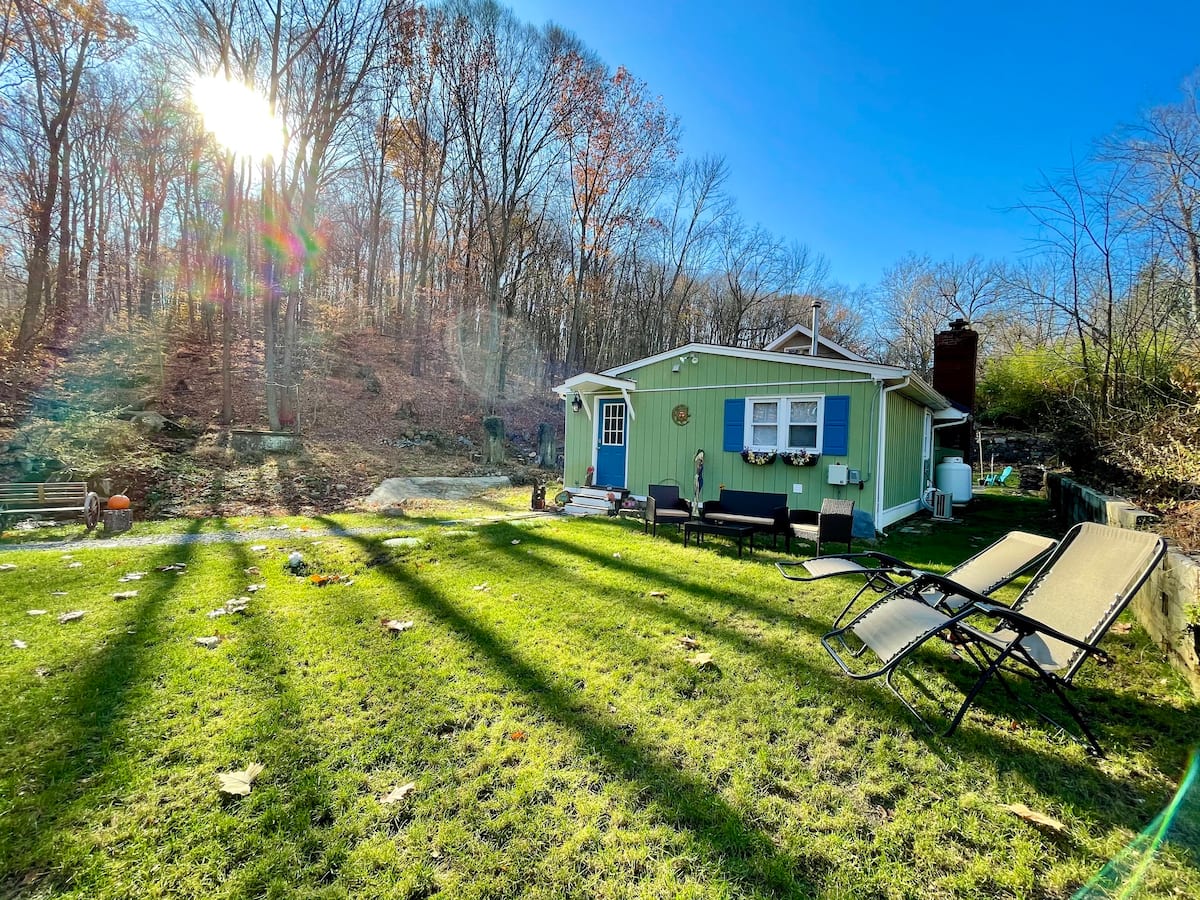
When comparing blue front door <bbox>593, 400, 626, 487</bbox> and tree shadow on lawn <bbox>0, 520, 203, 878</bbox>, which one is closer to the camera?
tree shadow on lawn <bbox>0, 520, 203, 878</bbox>

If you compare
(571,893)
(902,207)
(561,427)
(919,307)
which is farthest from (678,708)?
(919,307)

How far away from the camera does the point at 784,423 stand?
8570mm

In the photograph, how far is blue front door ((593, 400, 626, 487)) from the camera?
417 inches

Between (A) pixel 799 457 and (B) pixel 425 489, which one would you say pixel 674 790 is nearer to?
(A) pixel 799 457

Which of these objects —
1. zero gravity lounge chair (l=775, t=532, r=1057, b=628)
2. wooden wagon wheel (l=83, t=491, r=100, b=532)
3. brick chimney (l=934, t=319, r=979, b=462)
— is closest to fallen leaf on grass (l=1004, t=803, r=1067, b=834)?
zero gravity lounge chair (l=775, t=532, r=1057, b=628)

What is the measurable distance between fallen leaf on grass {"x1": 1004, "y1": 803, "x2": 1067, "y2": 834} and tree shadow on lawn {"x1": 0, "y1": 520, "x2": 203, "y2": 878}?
3.42m

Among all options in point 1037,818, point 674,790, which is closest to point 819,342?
point 1037,818

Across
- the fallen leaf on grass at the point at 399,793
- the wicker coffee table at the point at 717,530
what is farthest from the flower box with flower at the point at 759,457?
the fallen leaf on grass at the point at 399,793

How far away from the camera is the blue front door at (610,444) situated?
1059cm

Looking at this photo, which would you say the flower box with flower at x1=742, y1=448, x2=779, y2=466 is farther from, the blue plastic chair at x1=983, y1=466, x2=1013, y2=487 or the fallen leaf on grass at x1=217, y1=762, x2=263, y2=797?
the blue plastic chair at x1=983, y1=466, x2=1013, y2=487

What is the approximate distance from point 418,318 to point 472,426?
614cm

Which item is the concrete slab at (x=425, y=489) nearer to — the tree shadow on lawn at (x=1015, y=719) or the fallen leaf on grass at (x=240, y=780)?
the tree shadow on lawn at (x=1015, y=719)

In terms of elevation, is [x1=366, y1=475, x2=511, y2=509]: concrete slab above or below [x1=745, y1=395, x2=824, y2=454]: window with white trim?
below

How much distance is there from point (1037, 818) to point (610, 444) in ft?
29.9
